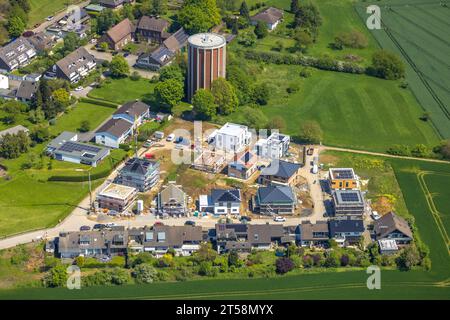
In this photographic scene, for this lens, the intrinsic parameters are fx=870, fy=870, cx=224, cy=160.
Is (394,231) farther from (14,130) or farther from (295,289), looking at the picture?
(14,130)

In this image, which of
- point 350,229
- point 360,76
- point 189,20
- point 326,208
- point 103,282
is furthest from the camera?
point 189,20

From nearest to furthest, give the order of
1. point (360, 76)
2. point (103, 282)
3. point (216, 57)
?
point (103, 282)
point (216, 57)
point (360, 76)

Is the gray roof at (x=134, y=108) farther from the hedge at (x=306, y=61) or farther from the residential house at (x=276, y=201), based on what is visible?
the hedge at (x=306, y=61)

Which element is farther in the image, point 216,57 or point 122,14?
point 122,14

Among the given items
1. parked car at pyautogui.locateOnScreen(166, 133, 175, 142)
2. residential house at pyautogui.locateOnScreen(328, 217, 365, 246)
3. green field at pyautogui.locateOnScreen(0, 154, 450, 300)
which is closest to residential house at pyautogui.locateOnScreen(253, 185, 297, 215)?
residential house at pyautogui.locateOnScreen(328, 217, 365, 246)

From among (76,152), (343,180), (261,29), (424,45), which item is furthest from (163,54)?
(424,45)

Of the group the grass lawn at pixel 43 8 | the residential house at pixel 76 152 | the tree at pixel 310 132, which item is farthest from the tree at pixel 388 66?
the grass lawn at pixel 43 8

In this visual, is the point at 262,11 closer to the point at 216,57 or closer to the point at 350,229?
the point at 216,57

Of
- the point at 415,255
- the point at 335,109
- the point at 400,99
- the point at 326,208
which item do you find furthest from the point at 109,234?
the point at 400,99
